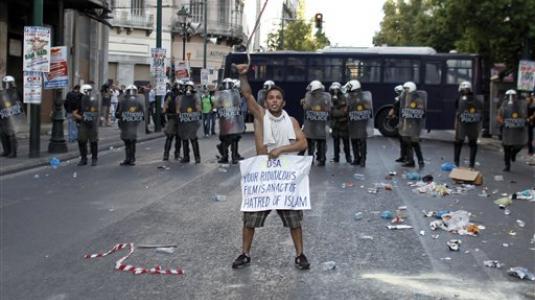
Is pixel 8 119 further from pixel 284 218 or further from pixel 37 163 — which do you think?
pixel 284 218

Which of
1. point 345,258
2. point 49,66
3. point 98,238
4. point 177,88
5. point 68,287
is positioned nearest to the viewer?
point 68,287

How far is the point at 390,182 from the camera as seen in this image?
1399cm

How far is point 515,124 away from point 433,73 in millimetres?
12923

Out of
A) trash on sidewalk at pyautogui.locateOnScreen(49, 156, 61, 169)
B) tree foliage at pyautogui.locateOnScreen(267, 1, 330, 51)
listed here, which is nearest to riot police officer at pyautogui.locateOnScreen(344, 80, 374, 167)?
trash on sidewalk at pyautogui.locateOnScreen(49, 156, 61, 169)

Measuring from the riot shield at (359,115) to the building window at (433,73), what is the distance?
12.0 meters

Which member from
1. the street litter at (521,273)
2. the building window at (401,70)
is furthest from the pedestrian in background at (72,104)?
the building window at (401,70)

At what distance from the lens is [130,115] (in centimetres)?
1692

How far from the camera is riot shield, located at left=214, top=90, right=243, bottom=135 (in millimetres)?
17281

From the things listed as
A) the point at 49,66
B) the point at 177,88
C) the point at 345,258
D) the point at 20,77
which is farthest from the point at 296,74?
the point at 345,258

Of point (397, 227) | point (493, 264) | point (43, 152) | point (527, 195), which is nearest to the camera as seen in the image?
point (493, 264)

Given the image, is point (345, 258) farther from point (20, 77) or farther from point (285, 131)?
point (20, 77)

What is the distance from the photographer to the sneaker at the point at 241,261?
23.1ft

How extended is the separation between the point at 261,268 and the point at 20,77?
21380 millimetres

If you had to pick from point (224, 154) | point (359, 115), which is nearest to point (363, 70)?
point (359, 115)
